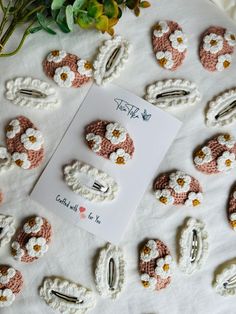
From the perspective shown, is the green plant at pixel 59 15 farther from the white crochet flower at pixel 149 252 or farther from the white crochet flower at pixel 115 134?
the white crochet flower at pixel 149 252

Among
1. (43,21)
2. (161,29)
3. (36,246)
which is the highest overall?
(161,29)

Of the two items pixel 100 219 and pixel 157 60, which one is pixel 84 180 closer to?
pixel 100 219

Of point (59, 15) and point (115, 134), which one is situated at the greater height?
point (59, 15)

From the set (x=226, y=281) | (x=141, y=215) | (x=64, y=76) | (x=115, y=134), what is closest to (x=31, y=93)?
(x=64, y=76)

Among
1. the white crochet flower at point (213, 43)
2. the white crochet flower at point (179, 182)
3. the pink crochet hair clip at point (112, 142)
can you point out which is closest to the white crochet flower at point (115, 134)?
the pink crochet hair clip at point (112, 142)

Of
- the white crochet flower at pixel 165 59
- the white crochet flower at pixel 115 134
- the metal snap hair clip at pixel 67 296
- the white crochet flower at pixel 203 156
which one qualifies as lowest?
the metal snap hair clip at pixel 67 296

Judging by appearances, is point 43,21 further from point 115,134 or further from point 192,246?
point 192,246

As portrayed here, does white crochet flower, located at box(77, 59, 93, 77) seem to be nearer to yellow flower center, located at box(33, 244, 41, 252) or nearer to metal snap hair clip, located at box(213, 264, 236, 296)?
yellow flower center, located at box(33, 244, 41, 252)

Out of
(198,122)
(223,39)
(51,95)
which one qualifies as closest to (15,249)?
(51,95)

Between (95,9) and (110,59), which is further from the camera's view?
(110,59)
